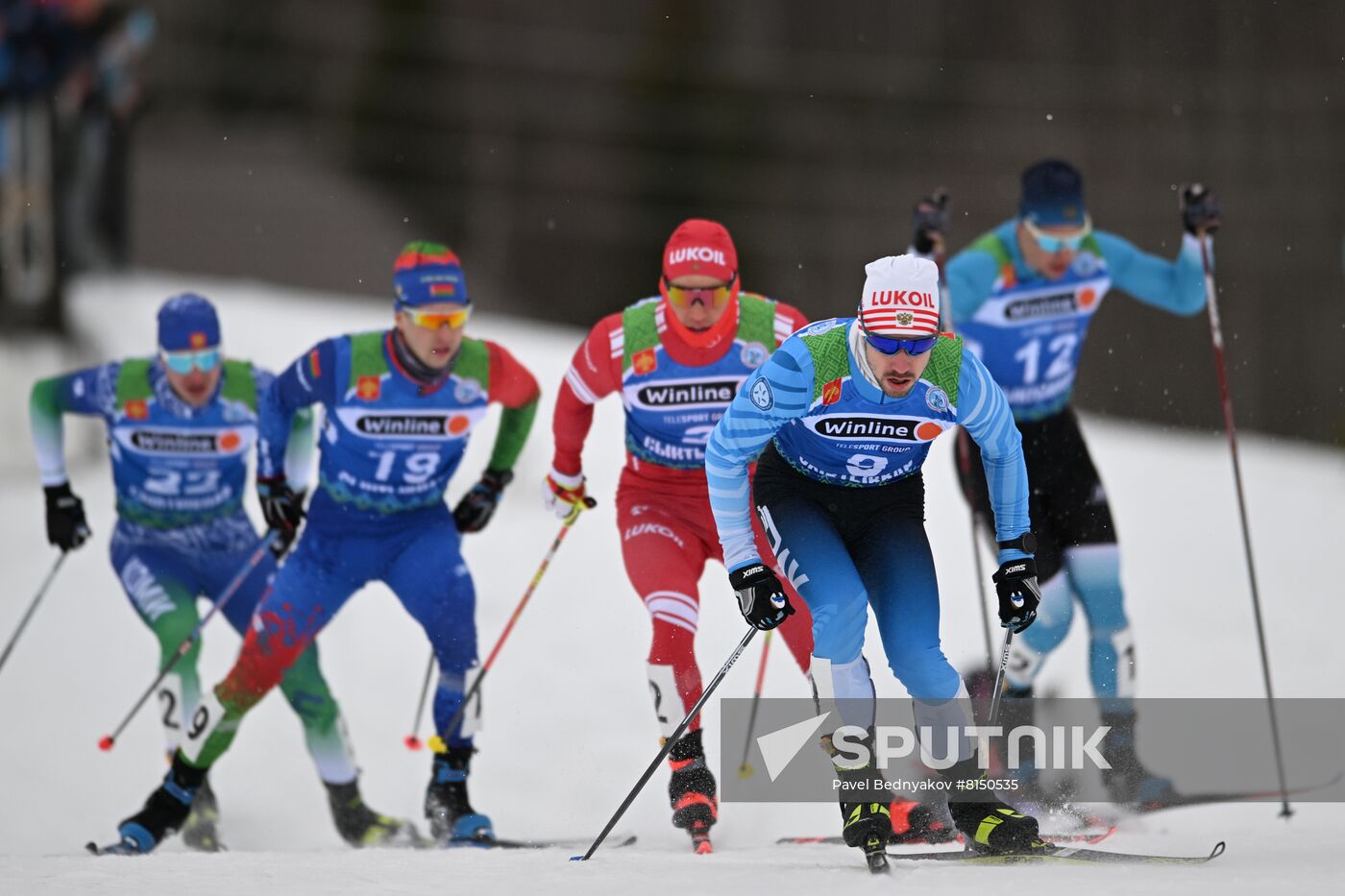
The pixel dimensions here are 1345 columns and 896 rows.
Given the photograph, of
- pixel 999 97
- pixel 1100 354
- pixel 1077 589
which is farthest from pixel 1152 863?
pixel 999 97

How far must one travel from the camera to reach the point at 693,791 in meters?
6.09

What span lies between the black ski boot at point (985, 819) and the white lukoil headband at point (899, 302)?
126 cm

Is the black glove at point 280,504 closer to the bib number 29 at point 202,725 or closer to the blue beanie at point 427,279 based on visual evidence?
the bib number 29 at point 202,725

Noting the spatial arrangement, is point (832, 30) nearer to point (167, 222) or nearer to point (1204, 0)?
point (1204, 0)

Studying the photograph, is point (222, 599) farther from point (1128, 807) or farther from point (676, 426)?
point (1128, 807)

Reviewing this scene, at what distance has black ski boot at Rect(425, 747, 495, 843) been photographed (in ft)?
22.1

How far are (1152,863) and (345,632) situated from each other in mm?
5695

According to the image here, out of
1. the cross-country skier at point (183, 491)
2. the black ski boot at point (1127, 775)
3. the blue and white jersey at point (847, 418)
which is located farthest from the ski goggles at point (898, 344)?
the cross-country skier at point (183, 491)

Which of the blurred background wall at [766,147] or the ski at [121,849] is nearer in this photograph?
the ski at [121,849]

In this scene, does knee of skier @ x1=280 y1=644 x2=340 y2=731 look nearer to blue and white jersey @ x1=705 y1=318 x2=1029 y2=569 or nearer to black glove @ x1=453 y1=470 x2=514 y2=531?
black glove @ x1=453 y1=470 x2=514 y2=531

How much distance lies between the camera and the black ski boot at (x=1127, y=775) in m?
6.72

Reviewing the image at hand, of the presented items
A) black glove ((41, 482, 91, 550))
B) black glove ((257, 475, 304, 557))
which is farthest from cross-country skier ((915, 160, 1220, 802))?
black glove ((41, 482, 91, 550))

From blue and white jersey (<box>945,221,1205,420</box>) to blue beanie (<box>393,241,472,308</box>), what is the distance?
1948 millimetres

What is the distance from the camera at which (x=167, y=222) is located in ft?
58.7
